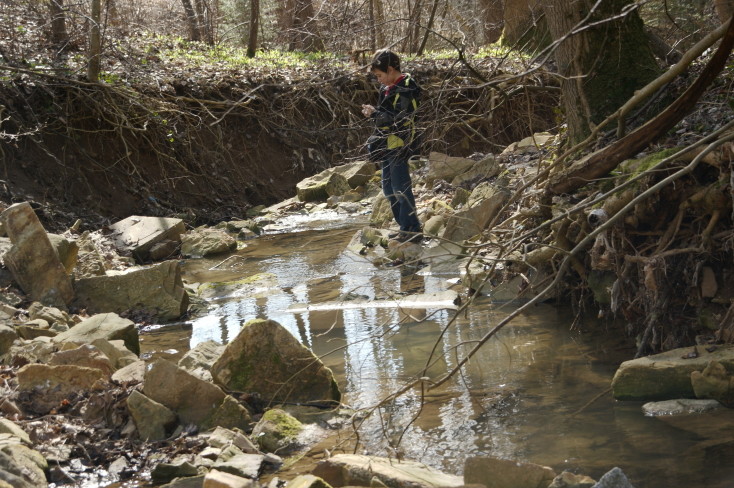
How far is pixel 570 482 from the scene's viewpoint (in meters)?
3.11

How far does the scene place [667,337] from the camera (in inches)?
185

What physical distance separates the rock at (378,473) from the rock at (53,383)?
1807 mm

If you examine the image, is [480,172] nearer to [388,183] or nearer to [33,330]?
[388,183]

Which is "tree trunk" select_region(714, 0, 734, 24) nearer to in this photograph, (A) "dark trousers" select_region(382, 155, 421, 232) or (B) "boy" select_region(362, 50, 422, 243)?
(B) "boy" select_region(362, 50, 422, 243)

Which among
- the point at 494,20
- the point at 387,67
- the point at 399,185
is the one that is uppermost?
the point at 494,20

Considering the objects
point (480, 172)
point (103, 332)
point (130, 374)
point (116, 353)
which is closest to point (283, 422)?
point (130, 374)

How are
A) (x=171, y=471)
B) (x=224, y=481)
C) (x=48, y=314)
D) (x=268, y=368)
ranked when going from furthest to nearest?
(x=48, y=314) → (x=268, y=368) → (x=171, y=471) → (x=224, y=481)

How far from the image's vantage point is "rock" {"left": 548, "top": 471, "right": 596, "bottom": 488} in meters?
3.08

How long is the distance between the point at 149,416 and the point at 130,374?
0.59m

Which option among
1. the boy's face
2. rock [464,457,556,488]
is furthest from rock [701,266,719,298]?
the boy's face

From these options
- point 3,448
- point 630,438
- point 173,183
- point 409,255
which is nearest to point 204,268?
point 409,255

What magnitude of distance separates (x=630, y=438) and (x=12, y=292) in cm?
559

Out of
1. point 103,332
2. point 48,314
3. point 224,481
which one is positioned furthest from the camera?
point 48,314

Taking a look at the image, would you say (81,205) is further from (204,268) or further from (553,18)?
(553,18)
